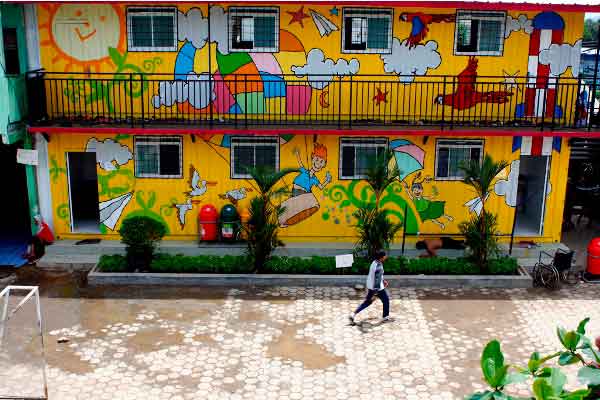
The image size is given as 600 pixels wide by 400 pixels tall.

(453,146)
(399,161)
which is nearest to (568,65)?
(453,146)

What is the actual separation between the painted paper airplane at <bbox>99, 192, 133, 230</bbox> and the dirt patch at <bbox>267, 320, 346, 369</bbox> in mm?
6737

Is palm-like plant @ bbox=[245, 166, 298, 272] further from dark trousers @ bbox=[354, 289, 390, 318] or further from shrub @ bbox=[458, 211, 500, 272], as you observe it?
shrub @ bbox=[458, 211, 500, 272]

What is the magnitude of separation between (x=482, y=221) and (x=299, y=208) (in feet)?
15.7

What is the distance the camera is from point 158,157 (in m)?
17.9

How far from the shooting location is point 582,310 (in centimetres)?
1499

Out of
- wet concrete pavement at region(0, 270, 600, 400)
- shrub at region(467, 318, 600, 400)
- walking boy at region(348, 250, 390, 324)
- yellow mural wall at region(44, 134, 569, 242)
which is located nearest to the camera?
shrub at region(467, 318, 600, 400)

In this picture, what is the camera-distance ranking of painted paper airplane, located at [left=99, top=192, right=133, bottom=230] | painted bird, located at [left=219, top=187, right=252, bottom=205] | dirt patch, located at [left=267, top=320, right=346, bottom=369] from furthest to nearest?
1. painted paper airplane, located at [left=99, top=192, right=133, bottom=230]
2. painted bird, located at [left=219, top=187, right=252, bottom=205]
3. dirt patch, located at [left=267, top=320, right=346, bottom=369]

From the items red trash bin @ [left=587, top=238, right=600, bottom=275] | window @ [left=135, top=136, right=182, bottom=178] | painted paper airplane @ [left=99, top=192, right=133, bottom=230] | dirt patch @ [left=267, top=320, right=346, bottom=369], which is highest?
window @ [left=135, top=136, right=182, bottom=178]

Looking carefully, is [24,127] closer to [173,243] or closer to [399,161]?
[173,243]

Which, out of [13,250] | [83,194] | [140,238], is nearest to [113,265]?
[140,238]

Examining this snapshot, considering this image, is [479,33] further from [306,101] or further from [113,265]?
[113,265]

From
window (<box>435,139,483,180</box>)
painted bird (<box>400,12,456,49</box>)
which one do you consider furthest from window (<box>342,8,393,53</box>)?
window (<box>435,139,483,180</box>)

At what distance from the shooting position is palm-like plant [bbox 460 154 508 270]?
1578 cm

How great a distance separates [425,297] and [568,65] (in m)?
7.42
